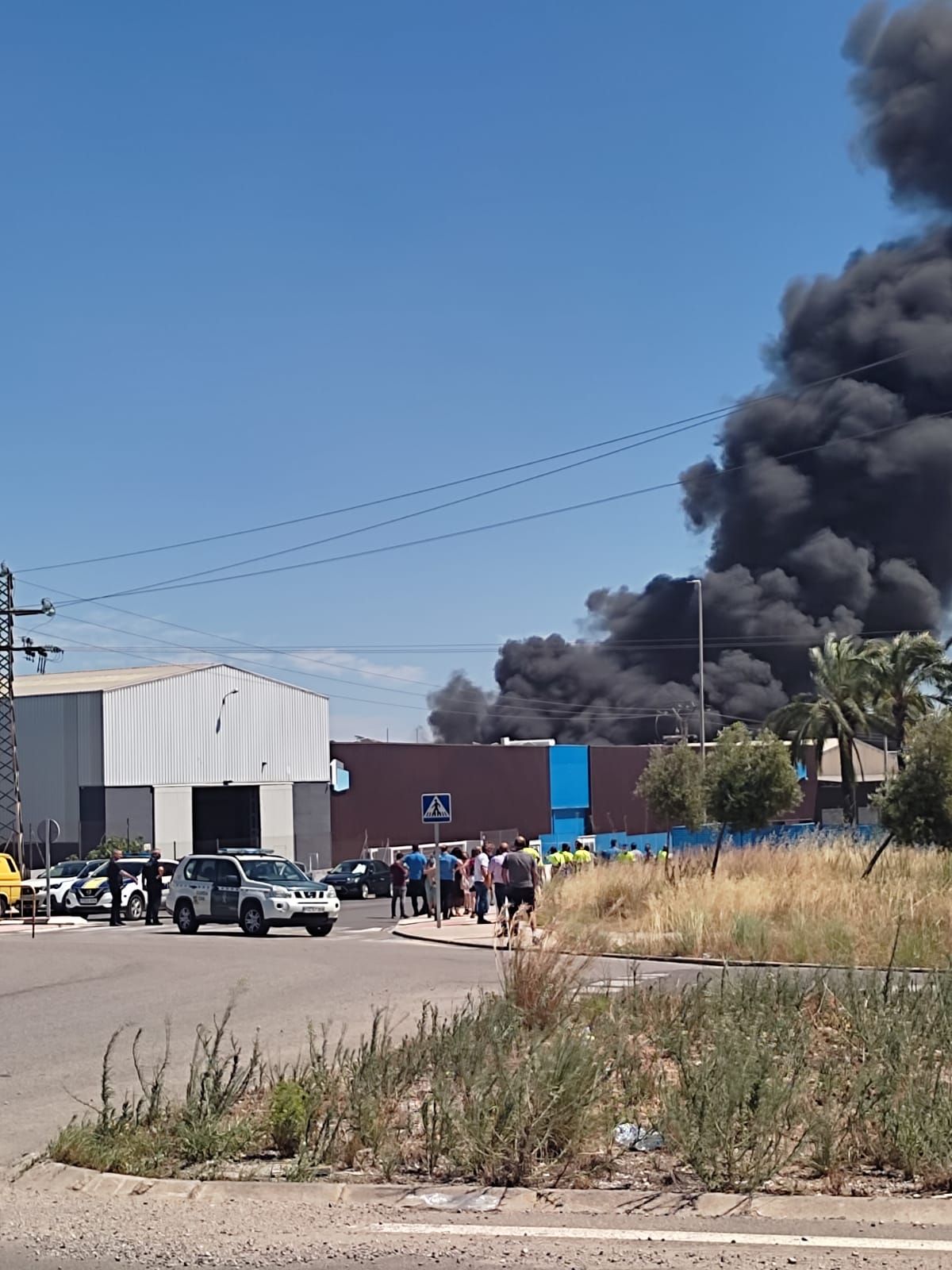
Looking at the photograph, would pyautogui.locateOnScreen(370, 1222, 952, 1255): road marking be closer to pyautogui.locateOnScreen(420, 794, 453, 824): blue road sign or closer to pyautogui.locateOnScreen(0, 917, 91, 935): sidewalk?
pyautogui.locateOnScreen(420, 794, 453, 824): blue road sign

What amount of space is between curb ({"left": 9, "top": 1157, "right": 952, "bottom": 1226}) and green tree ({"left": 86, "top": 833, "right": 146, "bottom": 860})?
40150 millimetres

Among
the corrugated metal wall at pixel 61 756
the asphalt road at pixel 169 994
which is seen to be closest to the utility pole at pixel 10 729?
the corrugated metal wall at pixel 61 756

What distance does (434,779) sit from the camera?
58.0 meters

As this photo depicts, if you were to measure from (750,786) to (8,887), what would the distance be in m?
17.8

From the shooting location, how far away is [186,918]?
27266 millimetres

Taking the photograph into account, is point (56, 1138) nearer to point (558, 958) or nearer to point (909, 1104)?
point (558, 958)

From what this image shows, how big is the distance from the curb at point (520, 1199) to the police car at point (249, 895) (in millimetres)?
19007

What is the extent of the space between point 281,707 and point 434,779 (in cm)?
670

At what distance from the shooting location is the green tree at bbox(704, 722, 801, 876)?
1153 inches

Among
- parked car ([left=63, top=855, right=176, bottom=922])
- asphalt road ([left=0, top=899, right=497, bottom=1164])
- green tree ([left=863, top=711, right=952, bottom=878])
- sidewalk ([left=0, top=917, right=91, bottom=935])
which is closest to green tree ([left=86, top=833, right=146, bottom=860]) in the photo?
parked car ([left=63, top=855, right=176, bottom=922])

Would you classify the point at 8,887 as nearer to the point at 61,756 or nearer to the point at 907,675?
the point at 61,756

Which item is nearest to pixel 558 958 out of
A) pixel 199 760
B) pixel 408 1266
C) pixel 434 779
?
pixel 408 1266

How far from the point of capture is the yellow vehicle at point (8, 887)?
3450 cm

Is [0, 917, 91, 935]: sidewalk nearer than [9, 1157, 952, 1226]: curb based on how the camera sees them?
No
